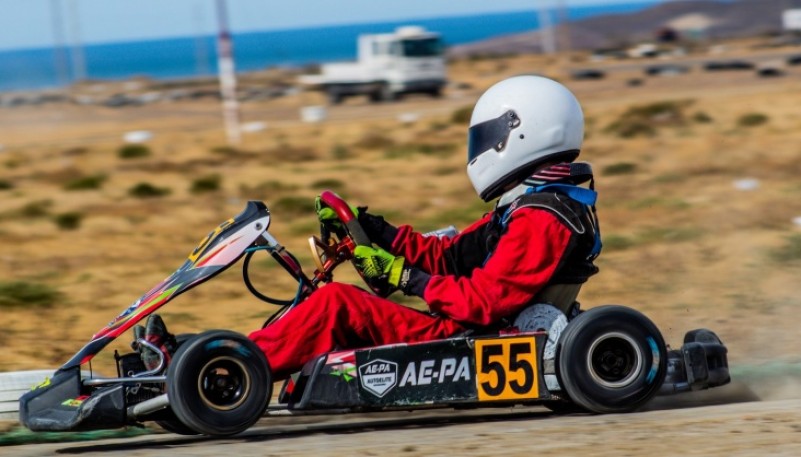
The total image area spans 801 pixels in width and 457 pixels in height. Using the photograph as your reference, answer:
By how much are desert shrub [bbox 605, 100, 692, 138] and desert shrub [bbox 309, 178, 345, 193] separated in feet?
17.1

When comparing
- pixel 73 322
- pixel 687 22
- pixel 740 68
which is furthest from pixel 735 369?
pixel 687 22

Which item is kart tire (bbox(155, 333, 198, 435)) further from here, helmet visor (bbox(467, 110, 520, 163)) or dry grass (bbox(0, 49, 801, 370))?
dry grass (bbox(0, 49, 801, 370))

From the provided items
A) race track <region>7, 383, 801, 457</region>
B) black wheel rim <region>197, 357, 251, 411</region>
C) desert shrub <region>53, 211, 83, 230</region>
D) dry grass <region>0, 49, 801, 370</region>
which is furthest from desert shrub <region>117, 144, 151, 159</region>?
black wheel rim <region>197, 357, 251, 411</region>

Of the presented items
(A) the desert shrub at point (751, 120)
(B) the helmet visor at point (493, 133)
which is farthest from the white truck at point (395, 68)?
(B) the helmet visor at point (493, 133)

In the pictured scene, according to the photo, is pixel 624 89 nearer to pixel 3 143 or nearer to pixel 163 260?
pixel 3 143

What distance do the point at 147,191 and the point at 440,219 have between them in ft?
14.4

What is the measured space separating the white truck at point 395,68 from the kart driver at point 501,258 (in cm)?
2734

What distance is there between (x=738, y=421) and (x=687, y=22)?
75.9 meters

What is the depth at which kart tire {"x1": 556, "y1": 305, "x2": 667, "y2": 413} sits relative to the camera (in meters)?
5.11

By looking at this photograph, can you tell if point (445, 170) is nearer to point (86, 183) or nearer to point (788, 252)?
point (86, 183)

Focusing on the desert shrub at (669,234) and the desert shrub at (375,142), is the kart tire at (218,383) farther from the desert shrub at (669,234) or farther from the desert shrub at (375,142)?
the desert shrub at (375,142)

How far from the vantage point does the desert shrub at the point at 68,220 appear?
12.5m

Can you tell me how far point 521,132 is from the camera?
17.5 feet

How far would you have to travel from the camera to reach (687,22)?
77750 mm
